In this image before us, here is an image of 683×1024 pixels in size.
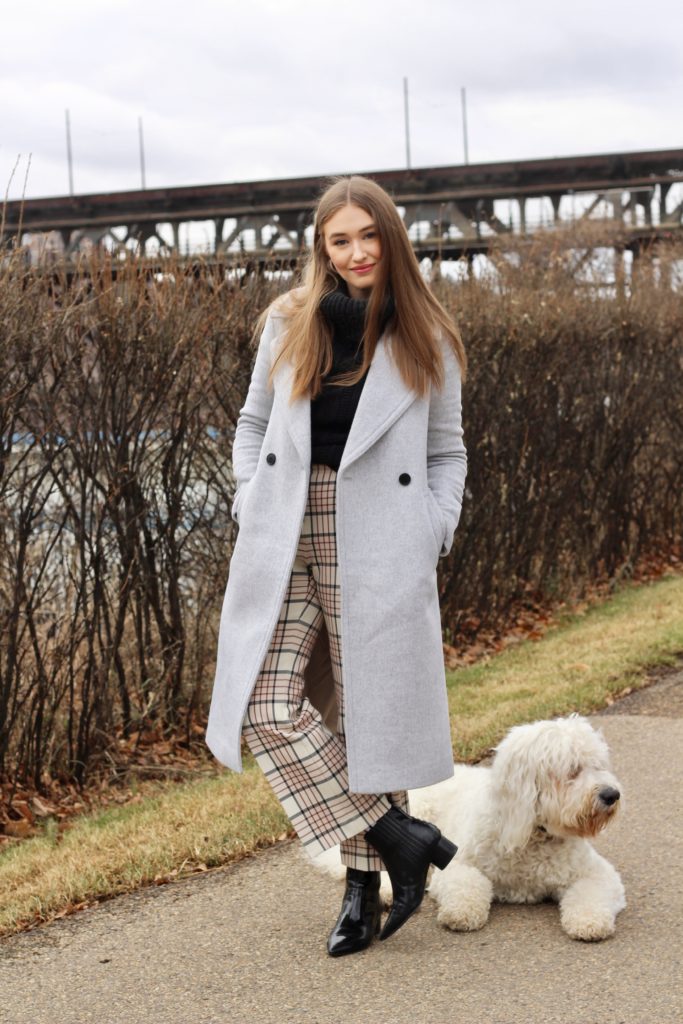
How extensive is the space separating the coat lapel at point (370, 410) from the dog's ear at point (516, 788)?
102cm

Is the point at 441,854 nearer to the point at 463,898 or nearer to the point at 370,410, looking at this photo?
the point at 463,898

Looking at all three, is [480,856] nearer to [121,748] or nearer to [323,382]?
[323,382]

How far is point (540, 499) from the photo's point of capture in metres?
10.5

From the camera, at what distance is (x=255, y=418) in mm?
3879

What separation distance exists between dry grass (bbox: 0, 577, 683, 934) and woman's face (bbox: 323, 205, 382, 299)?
2.34m

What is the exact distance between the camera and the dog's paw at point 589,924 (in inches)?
143

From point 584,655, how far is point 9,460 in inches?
166

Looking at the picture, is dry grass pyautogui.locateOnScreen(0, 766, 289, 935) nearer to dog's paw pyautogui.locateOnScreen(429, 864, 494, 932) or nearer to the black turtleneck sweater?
dog's paw pyautogui.locateOnScreen(429, 864, 494, 932)

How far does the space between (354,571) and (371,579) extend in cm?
5

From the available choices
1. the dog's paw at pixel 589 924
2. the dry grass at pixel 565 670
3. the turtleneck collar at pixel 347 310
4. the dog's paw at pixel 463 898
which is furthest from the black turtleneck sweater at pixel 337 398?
the dry grass at pixel 565 670

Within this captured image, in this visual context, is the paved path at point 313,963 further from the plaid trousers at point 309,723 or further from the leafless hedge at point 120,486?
the leafless hedge at point 120,486

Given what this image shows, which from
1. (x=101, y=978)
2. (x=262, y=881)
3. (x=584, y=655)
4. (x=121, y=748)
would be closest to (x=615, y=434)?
(x=584, y=655)

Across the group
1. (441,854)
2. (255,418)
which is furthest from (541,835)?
(255,418)

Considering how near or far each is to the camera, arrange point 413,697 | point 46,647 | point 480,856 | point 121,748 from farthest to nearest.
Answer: point 121,748
point 46,647
point 480,856
point 413,697
